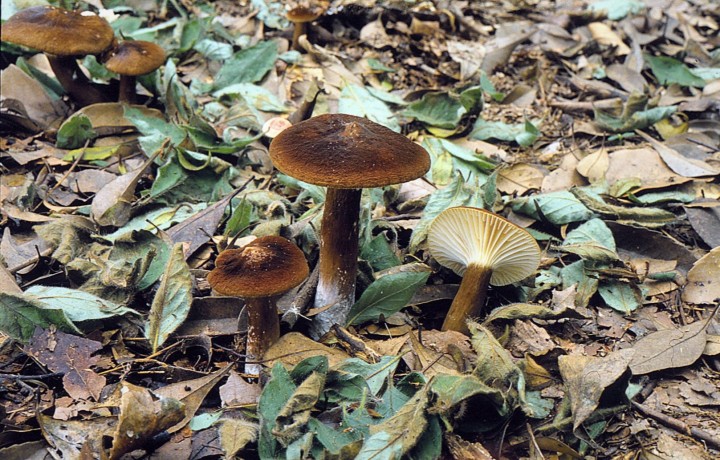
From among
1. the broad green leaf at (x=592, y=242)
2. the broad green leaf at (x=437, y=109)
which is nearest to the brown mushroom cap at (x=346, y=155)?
the broad green leaf at (x=592, y=242)

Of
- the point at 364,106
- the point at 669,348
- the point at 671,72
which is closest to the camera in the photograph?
the point at 669,348

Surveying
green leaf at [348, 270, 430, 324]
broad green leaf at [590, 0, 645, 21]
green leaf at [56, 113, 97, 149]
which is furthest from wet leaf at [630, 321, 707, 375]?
broad green leaf at [590, 0, 645, 21]

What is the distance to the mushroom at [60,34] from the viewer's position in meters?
3.61

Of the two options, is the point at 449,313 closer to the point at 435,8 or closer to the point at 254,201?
the point at 254,201

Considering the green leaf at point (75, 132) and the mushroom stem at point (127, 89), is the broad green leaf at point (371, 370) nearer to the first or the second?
the green leaf at point (75, 132)

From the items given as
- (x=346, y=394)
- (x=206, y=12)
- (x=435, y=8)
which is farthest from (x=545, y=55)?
(x=346, y=394)

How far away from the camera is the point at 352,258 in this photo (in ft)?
9.18

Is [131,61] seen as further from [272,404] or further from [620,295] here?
[620,295]

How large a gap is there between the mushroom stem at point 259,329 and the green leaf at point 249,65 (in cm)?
250

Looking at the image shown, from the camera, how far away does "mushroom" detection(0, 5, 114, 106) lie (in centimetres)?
361

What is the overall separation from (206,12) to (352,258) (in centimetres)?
365

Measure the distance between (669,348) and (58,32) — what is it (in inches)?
146

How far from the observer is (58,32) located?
3.65 m

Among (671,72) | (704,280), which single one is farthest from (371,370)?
(671,72)
